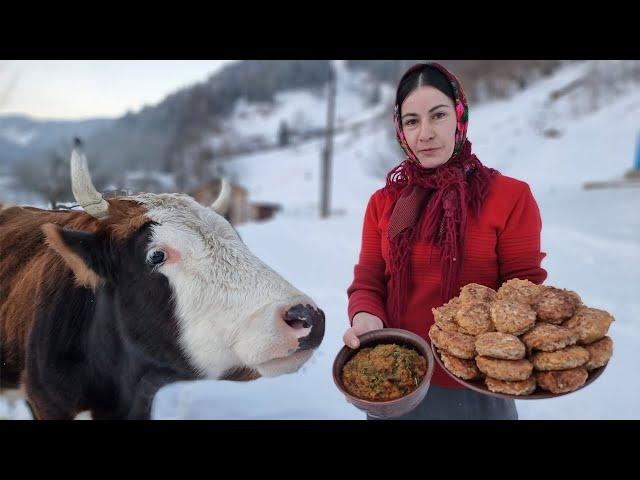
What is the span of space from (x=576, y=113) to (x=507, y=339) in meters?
6.15

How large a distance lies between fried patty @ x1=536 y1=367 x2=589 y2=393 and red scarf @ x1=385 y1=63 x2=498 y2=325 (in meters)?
0.27

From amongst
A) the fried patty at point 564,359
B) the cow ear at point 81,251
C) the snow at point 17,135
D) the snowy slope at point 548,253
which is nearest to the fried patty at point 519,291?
the fried patty at point 564,359

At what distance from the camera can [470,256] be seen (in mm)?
997

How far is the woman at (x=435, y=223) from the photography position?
959 mm

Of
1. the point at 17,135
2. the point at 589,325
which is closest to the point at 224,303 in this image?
the point at 589,325

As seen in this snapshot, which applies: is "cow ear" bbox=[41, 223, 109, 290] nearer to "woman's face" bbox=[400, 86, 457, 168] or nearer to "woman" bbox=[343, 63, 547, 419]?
"woman" bbox=[343, 63, 547, 419]

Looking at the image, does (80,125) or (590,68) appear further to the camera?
(590,68)

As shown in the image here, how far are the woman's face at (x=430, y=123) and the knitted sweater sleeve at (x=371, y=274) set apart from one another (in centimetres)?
20

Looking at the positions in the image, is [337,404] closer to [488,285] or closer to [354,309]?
[354,309]

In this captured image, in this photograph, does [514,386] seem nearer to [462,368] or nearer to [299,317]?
[462,368]

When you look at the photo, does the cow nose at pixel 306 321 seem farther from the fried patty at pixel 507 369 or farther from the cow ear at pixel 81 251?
the cow ear at pixel 81 251

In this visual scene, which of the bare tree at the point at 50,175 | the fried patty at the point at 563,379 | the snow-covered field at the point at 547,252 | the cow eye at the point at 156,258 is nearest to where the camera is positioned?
the fried patty at the point at 563,379

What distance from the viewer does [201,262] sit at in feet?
3.38
